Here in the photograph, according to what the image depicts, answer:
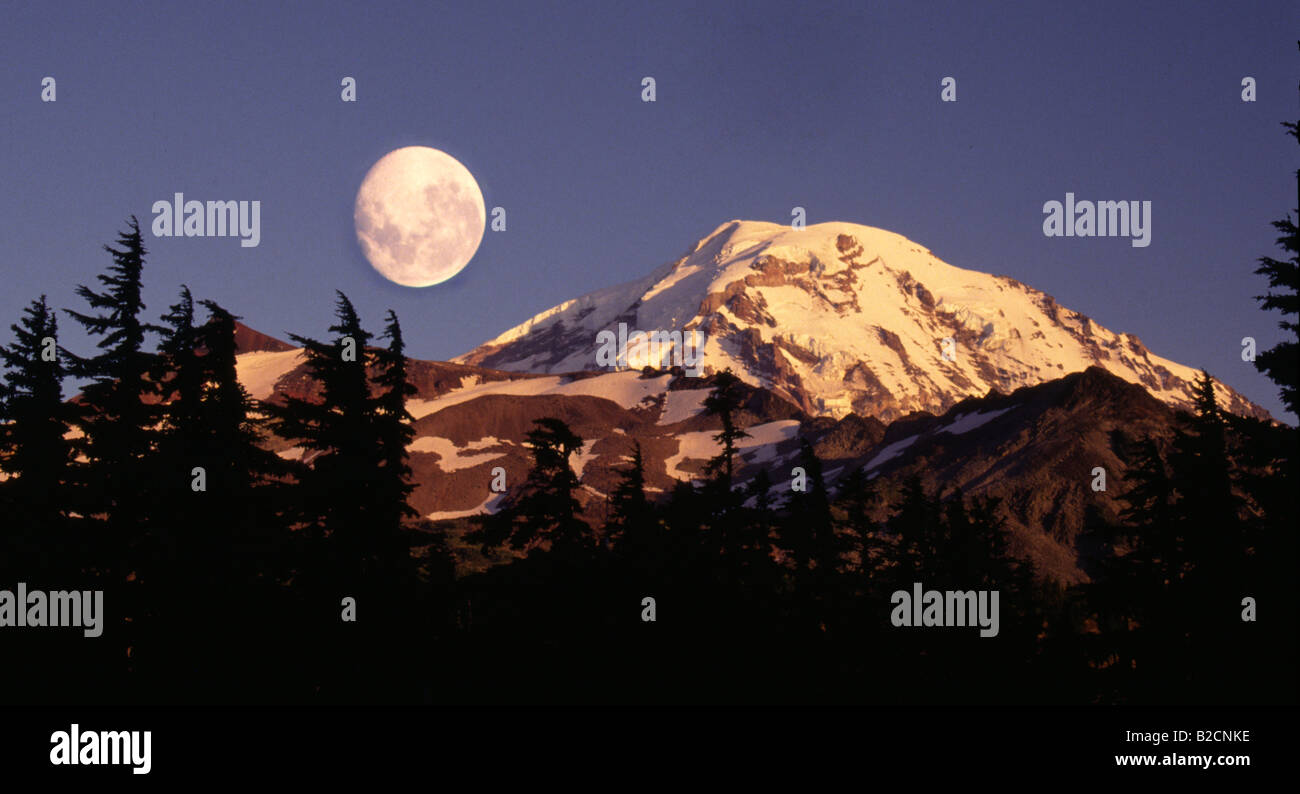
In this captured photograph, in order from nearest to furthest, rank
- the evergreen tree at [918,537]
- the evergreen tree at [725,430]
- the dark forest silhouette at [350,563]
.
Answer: the dark forest silhouette at [350,563] < the evergreen tree at [725,430] < the evergreen tree at [918,537]

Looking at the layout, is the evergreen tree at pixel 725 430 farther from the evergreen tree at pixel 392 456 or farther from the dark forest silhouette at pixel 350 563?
the evergreen tree at pixel 392 456

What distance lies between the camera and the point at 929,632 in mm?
44750

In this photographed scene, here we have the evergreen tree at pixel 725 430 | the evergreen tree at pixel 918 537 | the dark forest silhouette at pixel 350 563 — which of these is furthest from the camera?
the evergreen tree at pixel 918 537

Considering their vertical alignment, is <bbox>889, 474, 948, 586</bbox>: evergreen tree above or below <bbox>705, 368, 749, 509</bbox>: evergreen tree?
below

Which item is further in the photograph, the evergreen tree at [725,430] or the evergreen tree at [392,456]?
the evergreen tree at [725,430]

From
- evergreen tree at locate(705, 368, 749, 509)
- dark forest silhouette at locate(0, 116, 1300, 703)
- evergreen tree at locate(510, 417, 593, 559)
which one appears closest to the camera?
dark forest silhouette at locate(0, 116, 1300, 703)

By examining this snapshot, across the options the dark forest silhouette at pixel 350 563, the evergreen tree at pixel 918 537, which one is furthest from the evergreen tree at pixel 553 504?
the evergreen tree at pixel 918 537

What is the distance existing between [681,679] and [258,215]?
25531 millimetres

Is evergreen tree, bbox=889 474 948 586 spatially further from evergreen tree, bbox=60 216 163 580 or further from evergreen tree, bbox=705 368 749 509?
Result: evergreen tree, bbox=60 216 163 580

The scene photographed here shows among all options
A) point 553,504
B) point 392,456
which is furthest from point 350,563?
point 553,504

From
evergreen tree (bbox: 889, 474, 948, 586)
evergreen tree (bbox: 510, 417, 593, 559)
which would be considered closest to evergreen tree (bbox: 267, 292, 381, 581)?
evergreen tree (bbox: 510, 417, 593, 559)

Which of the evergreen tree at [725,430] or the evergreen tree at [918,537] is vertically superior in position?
the evergreen tree at [725,430]
